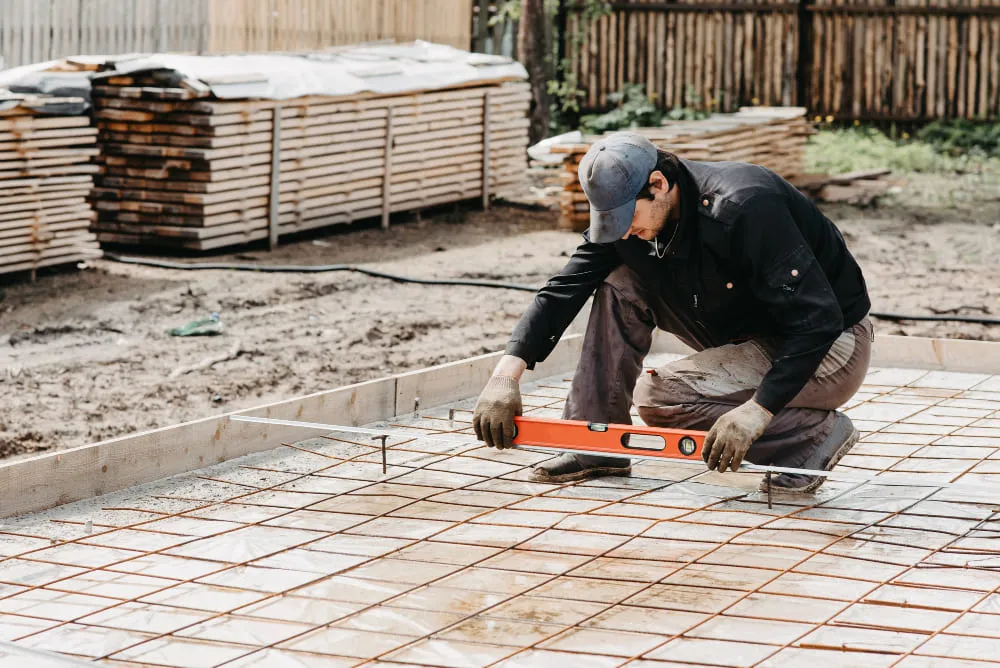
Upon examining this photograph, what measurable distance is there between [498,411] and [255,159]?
5528 mm

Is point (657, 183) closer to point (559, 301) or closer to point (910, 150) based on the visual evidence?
point (559, 301)

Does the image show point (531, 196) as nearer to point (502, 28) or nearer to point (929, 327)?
point (502, 28)

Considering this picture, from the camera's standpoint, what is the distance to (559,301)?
4301mm

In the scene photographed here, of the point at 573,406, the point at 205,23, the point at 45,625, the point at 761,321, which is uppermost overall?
the point at 205,23

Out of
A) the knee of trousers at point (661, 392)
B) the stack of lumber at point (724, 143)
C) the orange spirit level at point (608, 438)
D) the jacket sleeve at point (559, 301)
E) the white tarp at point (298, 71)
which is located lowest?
the orange spirit level at point (608, 438)

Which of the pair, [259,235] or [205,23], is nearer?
[259,235]

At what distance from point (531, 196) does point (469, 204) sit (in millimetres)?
→ 847

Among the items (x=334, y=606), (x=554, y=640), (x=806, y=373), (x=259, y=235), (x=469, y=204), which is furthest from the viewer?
(x=469, y=204)

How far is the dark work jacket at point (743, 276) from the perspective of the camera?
3.89 m

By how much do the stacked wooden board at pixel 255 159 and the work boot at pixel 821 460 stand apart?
17.8ft

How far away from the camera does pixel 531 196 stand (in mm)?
12383

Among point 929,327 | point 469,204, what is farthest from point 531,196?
point 929,327

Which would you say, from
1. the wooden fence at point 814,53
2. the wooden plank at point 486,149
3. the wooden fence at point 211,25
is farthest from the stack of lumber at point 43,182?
the wooden fence at point 814,53

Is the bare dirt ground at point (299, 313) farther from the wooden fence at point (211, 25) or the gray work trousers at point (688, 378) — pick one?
the wooden fence at point (211, 25)
